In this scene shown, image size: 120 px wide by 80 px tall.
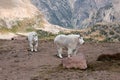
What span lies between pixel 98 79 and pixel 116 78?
867 millimetres

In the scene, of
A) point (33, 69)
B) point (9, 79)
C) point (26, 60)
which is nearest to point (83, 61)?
point (33, 69)

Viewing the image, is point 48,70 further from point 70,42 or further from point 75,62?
point 70,42

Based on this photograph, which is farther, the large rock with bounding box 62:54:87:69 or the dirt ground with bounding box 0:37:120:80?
the large rock with bounding box 62:54:87:69

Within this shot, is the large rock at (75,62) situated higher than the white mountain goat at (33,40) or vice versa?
the white mountain goat at (33,40)

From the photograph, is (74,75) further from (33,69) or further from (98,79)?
(33,69)

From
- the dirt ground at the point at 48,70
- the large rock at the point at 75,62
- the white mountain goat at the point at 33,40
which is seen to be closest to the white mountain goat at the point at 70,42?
the dirt ground at the point at 48,70

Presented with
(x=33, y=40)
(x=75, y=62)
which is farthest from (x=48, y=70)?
(x=33, y=40)

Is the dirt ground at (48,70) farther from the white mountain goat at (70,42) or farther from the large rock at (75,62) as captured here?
the white mountain goat at (70,42)

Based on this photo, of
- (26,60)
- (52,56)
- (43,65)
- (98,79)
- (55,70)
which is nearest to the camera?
(98,79)

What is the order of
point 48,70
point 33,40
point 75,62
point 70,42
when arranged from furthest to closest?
point 33,40 < point 70,42 < point 48,70 < point 75,62

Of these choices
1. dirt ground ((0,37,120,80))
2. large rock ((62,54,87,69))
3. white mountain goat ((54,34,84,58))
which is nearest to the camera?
dirt ground ((0,37,120,80))

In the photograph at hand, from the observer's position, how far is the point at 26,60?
2536 centimetres

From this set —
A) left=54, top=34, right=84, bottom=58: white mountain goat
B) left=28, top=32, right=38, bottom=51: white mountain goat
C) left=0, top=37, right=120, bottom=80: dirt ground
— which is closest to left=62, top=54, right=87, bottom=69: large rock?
left=0, top=37, right=120, bottom=80: dirt ground

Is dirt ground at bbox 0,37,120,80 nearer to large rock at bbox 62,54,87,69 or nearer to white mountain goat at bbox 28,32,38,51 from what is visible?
large rock at bbox 62,54,87,69
